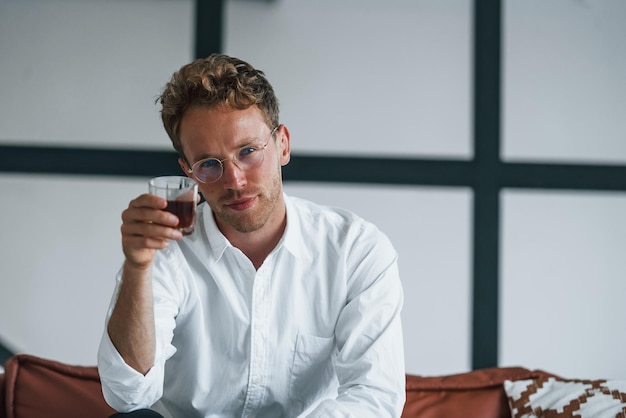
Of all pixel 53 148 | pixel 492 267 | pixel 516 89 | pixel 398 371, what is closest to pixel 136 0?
pixel 53 148

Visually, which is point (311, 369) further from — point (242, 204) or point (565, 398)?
point (565, 398)

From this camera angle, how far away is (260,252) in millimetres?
2129

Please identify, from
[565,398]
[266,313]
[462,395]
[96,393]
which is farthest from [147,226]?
[565,398]

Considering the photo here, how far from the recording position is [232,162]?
1.90 metres

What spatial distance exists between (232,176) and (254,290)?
1.19 feet

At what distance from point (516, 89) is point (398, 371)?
7.49 feet

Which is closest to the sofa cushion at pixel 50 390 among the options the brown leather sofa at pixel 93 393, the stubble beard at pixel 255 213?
the brown leather sofa at pixel 93 393

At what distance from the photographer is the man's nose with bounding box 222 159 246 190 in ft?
6.22

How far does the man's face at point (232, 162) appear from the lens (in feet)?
6.23

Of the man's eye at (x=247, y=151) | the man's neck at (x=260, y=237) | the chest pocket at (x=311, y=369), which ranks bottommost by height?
the chest pocket at (x=311, y=369)

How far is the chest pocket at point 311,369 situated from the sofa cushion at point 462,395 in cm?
33

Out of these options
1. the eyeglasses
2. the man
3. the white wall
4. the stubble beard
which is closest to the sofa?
the man

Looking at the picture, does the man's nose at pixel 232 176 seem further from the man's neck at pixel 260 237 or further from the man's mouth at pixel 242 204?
the man's neck at pixel 260 237

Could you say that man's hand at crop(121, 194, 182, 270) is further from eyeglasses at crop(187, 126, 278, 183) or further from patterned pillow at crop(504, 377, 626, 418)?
A: patterned pillow at crop(504, 377, 626, 418)
